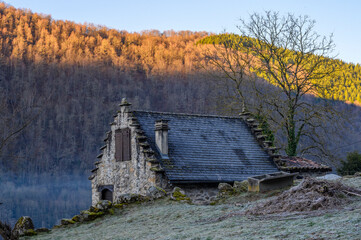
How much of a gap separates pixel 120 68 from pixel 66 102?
74.6 ft

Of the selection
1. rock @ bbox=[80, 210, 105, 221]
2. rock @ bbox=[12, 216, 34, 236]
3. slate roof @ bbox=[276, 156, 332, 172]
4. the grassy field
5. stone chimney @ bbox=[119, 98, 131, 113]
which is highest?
stone chimney @ bbox=[119, 98, 131, 113]

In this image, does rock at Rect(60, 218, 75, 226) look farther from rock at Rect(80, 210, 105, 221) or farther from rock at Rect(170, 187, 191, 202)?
rock at Rect(170, 187, 191, 202)

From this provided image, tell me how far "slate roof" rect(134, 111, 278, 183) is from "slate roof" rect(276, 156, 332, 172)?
51 cm

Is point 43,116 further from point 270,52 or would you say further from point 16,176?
point 270,52

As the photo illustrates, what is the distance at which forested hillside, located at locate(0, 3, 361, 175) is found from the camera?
91.3 metres

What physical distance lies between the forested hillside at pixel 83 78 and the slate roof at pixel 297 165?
53869mm

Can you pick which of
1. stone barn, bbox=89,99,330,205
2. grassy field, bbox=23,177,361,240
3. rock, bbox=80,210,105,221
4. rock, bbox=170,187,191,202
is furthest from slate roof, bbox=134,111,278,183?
Answer: grassy field, bbox=23,177,361,240

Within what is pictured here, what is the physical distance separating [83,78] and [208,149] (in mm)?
100926

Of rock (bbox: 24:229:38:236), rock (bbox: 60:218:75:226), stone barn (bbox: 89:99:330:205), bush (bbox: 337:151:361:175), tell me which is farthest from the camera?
bush (bbox: 337:151:361:175)

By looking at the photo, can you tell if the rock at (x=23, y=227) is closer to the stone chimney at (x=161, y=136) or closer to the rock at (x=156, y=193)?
the rock at (x=156, y=193)

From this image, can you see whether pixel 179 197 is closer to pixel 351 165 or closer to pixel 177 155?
pixel 177 155

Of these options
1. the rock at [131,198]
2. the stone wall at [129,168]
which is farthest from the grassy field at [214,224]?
the stone wall at [129,168]

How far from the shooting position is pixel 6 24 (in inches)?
4658

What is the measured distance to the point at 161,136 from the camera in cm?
2178
